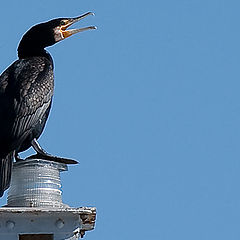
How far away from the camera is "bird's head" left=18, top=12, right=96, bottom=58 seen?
684 cm

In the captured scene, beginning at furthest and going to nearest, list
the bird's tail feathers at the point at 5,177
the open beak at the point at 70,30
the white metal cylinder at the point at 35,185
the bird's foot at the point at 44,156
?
the open beak at the point at 70,30, the bird's foot at the point at 44,156, the bird's tail feathers at the point at 5,177, the white metal cylinder at the point at 35,185

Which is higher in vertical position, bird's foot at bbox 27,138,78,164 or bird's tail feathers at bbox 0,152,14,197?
bird's foot at bbox 27,138,78,164

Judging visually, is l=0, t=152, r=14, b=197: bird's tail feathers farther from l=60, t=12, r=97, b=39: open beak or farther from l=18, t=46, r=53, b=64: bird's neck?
l=60, t=12, r=97, b=39: open beak

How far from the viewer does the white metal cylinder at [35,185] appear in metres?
5.22

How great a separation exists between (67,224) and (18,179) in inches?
26.9

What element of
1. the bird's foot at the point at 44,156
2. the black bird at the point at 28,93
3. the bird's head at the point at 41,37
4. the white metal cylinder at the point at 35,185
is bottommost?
the white metal cylinder at the point at 35,185

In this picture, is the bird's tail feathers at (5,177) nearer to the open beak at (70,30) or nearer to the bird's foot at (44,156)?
the bird's foot at (44,156)

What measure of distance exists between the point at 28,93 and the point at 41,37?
823mm

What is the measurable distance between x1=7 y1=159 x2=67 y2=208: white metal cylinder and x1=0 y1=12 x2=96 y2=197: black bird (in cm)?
9

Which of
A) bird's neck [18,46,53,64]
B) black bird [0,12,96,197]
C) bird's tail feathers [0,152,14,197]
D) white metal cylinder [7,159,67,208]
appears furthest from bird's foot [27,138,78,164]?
bird's neck [18,46,53,64]

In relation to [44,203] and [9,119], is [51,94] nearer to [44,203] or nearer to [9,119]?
[9,119]

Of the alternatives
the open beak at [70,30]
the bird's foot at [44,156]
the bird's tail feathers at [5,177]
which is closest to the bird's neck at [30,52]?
the open beak at [70,30]

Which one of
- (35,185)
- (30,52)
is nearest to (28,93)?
(30,52)

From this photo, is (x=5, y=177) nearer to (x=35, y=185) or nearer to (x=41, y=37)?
(x=35, y=185)
